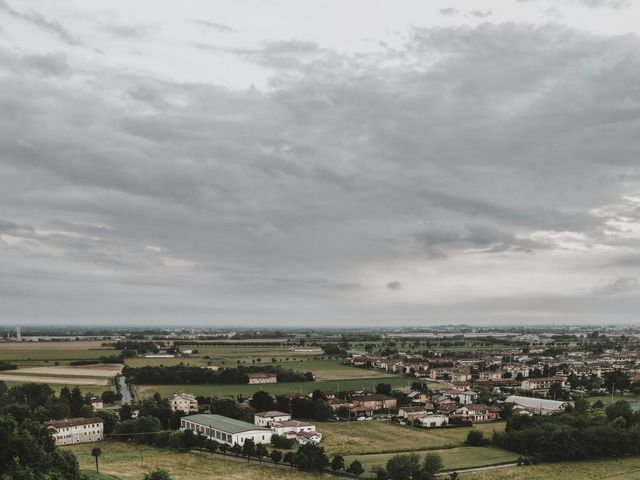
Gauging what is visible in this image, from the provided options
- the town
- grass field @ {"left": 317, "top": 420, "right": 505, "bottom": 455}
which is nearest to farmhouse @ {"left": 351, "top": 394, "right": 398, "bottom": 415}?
the town

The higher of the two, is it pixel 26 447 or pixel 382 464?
pixel 26 447

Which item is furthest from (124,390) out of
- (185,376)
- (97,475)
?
(97,475)

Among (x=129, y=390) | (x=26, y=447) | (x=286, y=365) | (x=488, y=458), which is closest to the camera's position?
(x=26, y=447)

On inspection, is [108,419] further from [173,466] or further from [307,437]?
[307,437]

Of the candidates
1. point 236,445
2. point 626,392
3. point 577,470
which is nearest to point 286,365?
point 626,392

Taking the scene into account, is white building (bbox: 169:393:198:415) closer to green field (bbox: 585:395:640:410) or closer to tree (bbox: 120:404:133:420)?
tree (bbox: 120:404:133:420)

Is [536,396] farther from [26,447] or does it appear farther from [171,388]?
[26,447]

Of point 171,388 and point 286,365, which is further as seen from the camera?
point 286,365

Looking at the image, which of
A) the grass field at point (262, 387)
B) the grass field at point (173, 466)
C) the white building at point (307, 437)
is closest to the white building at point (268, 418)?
the white building at point (307, 437)
